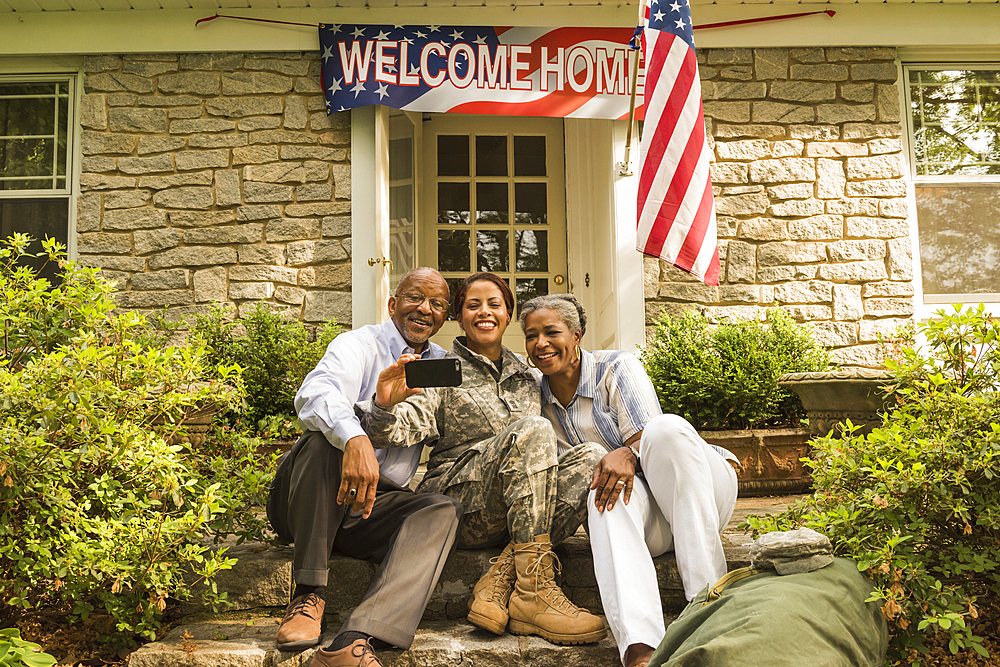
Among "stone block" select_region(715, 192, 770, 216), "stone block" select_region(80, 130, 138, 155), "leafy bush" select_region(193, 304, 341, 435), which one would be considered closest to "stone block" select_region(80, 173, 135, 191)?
"stone block" select_region(80, 130, 138, 155)

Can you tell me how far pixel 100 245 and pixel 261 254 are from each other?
3.09ft

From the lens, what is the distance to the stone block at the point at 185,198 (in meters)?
4.26

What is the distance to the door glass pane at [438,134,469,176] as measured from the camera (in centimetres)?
562

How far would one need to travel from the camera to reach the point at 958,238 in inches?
175

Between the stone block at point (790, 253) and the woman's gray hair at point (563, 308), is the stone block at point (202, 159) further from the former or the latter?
the stone block at point (790, 253)

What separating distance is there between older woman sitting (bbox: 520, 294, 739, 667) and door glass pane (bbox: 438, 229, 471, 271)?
3.28 meters

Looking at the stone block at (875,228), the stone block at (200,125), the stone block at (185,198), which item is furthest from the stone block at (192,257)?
the stone block at (875,228)

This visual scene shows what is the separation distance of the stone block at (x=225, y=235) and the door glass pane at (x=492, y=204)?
6.27 feet

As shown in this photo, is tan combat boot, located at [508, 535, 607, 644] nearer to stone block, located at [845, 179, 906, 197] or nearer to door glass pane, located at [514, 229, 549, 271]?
stone block, located at [845, 179, 906, 197]

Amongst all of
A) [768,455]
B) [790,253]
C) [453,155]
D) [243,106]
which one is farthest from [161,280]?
[790,253]

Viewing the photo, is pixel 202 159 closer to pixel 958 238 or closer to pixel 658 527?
pixel 658 527

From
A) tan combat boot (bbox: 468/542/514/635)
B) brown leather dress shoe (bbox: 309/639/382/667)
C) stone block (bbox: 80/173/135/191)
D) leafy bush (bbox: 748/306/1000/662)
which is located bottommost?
brown leather dress shoe (bbox: 309/639/382/667)

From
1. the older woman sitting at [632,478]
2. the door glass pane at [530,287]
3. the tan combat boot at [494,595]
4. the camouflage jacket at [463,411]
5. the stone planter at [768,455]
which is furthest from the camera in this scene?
the door glass pane at [530,287]

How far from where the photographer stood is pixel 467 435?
2336 millimetres
